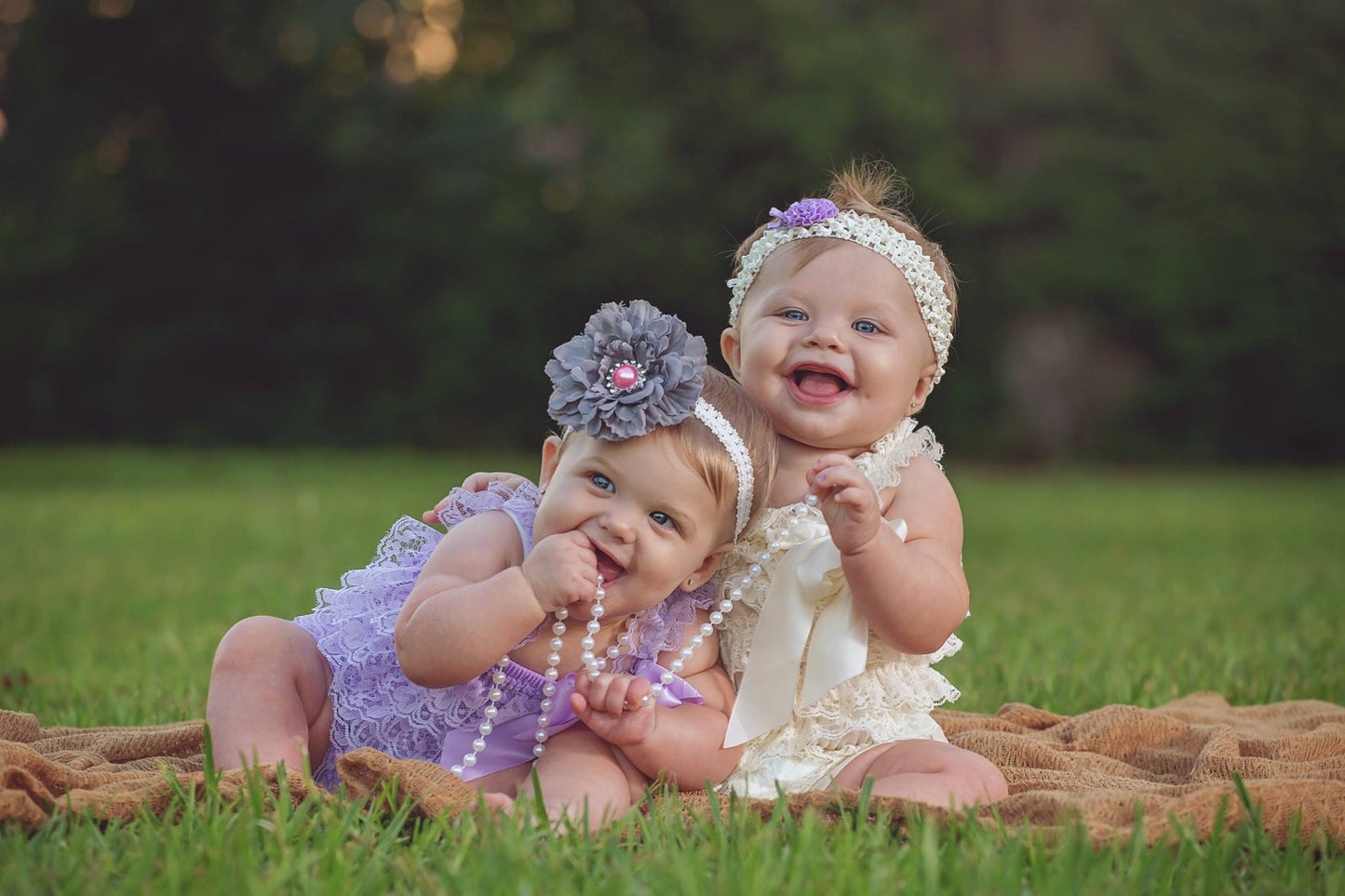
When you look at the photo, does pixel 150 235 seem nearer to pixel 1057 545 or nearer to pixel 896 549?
pixel 1057 545

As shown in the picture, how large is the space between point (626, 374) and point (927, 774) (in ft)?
2.86

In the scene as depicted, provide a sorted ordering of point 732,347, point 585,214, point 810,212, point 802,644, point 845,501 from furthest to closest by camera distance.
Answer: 1. point 585,214
2. point 732,347
3. point 810,212
4. point 802,644
5. point 845,501

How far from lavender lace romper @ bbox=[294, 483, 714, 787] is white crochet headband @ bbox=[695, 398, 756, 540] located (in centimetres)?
28

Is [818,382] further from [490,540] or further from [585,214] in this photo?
[585,214]

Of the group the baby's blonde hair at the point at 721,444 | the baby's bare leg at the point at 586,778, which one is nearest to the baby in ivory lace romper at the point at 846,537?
the baby's blonde hair at the point at 721,444

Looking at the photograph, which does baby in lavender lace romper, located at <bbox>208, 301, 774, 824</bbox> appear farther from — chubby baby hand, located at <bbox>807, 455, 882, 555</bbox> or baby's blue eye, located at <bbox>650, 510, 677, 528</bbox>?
chubby baby hand, located at <bbox>807, 455, 882, 555</bbox>

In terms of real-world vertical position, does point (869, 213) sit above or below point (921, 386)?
above

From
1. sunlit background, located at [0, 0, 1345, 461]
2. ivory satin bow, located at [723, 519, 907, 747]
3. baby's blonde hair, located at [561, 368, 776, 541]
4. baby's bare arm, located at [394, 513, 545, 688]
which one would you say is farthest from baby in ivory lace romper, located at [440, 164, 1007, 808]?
sunlit background, located at [0, 0, 1345, 461]

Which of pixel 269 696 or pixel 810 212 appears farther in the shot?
pixel 810 212

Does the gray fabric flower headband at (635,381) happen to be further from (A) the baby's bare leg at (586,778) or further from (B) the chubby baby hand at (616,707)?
(A) the baby's bare leg at (586,778)

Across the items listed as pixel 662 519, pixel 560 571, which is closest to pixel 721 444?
pixel 662 519

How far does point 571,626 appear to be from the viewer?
2.35 metres

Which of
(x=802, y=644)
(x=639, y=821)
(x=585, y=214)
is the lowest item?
(x=639, y=821)

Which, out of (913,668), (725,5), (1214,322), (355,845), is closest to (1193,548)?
(913,668)
